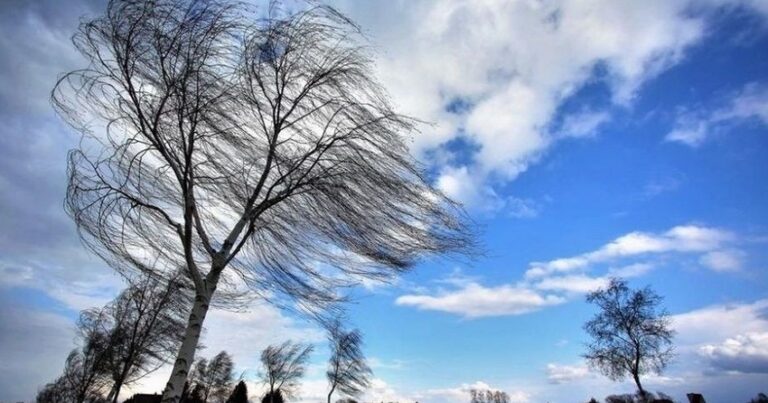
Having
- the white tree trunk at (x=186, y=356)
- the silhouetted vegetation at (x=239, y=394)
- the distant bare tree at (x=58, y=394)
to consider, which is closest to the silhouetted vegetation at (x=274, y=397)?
the silhouetted vegetation at (x=239, y=394)

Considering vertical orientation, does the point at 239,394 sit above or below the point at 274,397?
above

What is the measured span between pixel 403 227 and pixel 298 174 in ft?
5.59

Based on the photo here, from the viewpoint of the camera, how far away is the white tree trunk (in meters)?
5.62

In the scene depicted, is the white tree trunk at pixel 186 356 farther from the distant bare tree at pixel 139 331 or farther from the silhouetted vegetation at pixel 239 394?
the silhouetted vegetation at pixel 239 394

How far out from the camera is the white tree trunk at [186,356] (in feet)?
18.4

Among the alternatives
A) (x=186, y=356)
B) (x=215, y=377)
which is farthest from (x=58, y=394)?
(x=186, y=356)

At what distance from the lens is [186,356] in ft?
19.2

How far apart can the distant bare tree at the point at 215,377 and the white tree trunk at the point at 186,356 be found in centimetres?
5422

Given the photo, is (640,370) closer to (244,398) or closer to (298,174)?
(298,174)

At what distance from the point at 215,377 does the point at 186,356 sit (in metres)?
56.8

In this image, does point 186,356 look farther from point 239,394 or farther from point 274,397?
point 239,394

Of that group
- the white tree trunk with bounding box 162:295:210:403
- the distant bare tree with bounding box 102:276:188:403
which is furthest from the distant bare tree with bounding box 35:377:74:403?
the white tree trunk with bounding box 162:295:210:403

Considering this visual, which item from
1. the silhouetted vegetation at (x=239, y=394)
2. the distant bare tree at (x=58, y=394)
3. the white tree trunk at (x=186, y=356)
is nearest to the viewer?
the white tree trunk at (x=186, y=356)

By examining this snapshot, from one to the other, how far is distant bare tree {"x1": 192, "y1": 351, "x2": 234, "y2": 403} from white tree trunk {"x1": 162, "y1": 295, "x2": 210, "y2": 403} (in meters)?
54.2
